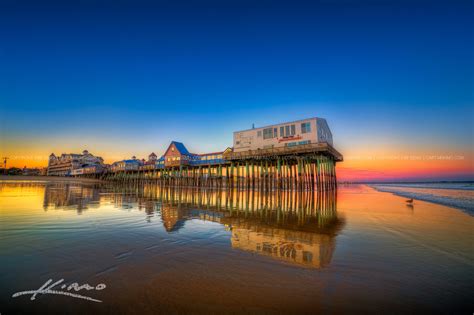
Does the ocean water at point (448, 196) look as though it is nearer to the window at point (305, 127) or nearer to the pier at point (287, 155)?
the pier at point (287, 155)

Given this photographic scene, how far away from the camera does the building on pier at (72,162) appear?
11768cm

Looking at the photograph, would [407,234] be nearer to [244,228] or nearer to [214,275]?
[244,228]

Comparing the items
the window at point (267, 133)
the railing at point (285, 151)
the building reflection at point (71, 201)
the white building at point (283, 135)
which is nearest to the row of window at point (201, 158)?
the railing at point (285, 151)

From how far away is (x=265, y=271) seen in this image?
434 centimetres

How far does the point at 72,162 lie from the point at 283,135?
12943 centimetres

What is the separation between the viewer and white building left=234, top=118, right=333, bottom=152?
30.1 meters

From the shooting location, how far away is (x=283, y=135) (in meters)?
32.9

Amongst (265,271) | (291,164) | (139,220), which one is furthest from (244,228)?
(291,164)

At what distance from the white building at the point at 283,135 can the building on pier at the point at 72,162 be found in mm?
104791

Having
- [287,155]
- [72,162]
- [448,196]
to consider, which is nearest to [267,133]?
[287,155]

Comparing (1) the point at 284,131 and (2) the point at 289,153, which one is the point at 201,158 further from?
(2) the point at 289,153

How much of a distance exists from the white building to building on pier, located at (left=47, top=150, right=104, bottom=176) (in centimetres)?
10479

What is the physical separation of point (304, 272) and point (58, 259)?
5.32 metres

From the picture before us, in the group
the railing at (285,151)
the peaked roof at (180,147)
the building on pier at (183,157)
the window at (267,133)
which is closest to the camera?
the railing at (285,151)
